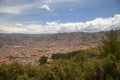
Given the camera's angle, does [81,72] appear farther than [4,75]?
No

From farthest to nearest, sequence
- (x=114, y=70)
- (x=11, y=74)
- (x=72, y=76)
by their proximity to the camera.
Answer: (x=11, y=74), (x=72, y=76), (x=114, y=70)

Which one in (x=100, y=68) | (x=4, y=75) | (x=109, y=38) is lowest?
(x=4, y=75)

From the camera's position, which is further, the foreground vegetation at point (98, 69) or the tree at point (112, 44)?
the tree at point (112, 44)

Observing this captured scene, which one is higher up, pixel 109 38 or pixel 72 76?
pixel 109 38

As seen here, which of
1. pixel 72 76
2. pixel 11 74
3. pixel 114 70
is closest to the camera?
pixel 114 70

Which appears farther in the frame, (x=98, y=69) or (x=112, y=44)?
(x=112, y=44)

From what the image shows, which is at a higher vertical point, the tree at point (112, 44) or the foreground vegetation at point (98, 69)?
the tree at point (112, 44)

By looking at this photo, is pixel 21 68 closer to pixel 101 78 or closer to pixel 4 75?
pixel 4 75

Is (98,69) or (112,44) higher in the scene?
(112,44)

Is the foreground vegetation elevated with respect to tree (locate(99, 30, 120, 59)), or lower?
lower

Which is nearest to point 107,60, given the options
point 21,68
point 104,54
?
point 104,54

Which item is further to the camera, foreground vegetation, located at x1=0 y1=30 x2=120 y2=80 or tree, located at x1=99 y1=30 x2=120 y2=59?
tree, located at x1=99 y1=30 x2=120 y2=59
